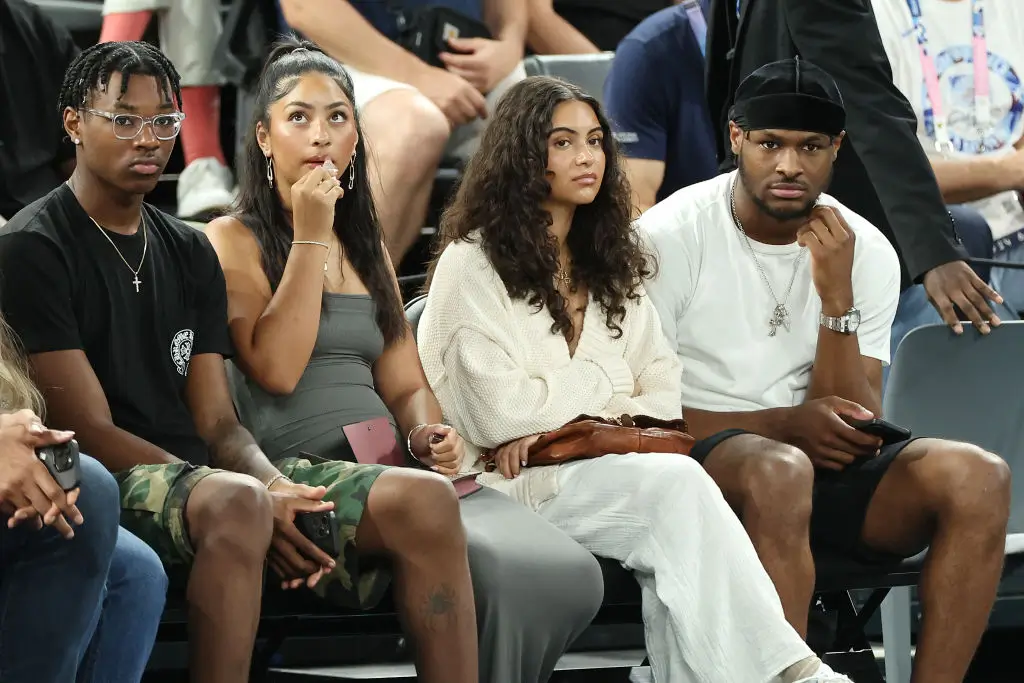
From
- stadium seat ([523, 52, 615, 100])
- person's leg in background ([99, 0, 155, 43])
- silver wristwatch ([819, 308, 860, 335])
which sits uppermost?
person's leg in background ([99, 0, 155, 43])

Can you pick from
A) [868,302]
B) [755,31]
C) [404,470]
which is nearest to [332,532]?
[404,470]

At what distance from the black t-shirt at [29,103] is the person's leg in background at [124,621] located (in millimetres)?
1406

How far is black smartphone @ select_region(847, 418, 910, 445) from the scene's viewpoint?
281 cm

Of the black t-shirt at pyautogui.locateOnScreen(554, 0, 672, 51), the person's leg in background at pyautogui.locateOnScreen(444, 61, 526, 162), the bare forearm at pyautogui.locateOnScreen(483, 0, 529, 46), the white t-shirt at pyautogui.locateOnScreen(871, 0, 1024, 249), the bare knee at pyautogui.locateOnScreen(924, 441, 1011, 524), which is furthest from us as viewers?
the black t-shirt at pyautogui.locateOnScreen(554, 0, 672, 51)

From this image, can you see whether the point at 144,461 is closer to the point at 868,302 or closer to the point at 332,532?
the point at 332,532

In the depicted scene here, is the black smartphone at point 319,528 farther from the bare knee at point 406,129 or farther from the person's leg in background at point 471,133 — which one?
the person's leg in background at point 471,133

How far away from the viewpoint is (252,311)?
269 centimetres

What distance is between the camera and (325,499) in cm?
237

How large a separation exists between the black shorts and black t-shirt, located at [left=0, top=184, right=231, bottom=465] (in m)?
0.98

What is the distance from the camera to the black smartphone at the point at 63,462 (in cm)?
195

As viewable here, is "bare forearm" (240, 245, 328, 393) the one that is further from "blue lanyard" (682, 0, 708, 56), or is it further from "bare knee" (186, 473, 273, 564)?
"blue lanyard" (682, 0, 708, 56)

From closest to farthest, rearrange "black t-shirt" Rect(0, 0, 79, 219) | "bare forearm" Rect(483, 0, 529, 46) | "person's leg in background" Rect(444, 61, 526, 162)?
"black t-shirt" Rect(0, 0, 79, 219), "person's leg in background" Rect(444, 61, 526, 162), "bare forearm" Rect(483, 0, 529, 46)

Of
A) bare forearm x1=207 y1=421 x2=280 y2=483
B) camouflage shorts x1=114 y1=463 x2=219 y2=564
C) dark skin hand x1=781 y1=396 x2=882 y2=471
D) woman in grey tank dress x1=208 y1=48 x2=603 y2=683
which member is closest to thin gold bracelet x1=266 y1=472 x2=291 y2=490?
bare forearm x1=207 y1=421 x2=280 y2=483

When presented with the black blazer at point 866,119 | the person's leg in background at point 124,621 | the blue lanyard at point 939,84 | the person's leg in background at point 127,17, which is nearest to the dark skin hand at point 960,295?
the black blazer at point 866,119
